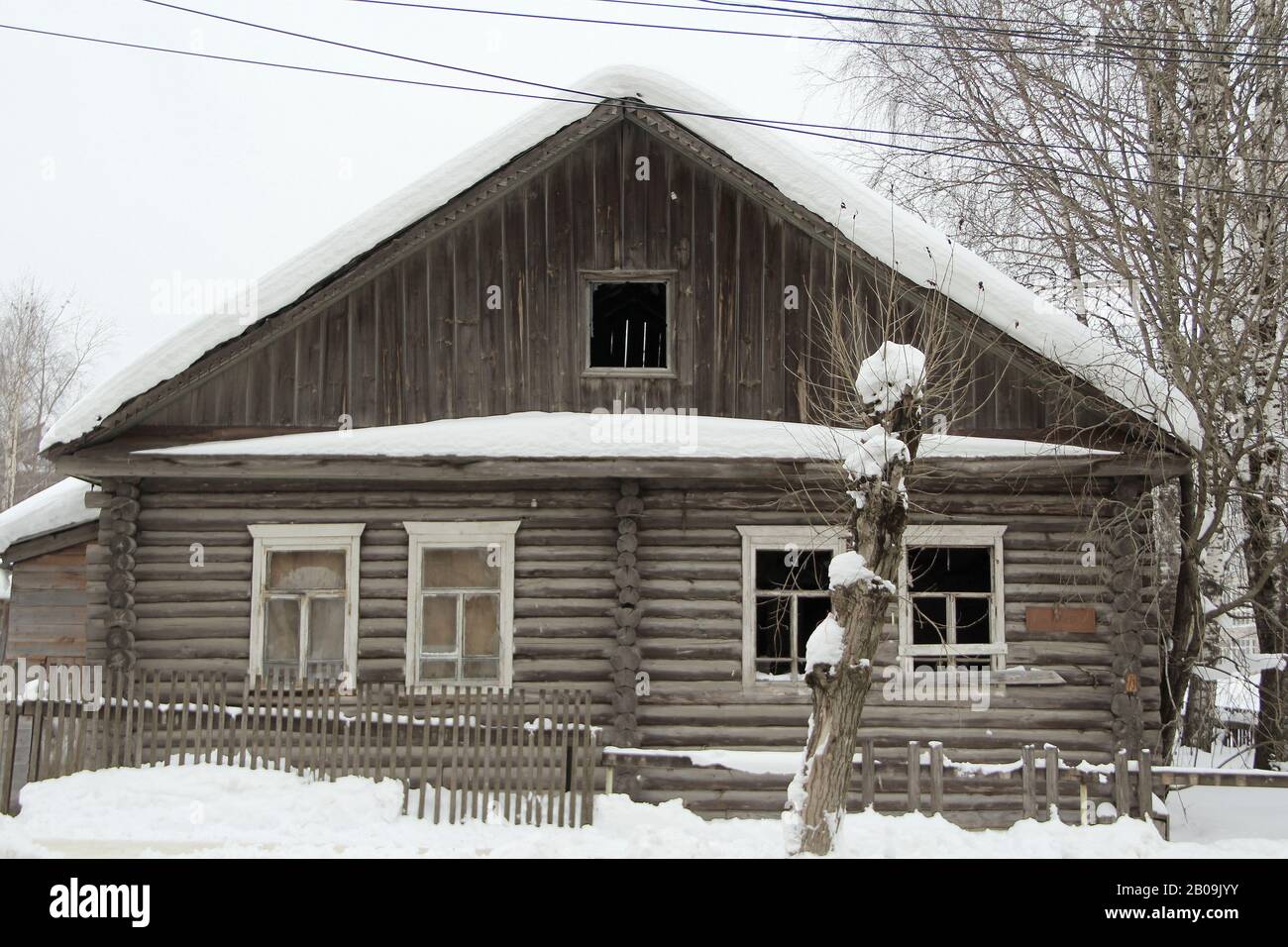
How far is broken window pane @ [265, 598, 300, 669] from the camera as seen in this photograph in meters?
11.2

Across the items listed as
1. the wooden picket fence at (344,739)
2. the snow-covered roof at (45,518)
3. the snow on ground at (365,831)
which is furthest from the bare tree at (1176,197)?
the snow-covered roof at (45,518)

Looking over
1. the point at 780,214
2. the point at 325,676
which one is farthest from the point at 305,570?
the point at 780,214

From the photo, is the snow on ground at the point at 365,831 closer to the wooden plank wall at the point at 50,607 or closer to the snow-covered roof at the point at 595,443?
the snow-covered roof at the point at 595,443

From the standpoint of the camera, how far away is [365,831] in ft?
30.0

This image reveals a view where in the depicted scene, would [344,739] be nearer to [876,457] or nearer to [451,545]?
[451,545]

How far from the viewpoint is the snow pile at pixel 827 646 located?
306 inches

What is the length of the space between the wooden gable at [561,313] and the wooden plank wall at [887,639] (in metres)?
0.92

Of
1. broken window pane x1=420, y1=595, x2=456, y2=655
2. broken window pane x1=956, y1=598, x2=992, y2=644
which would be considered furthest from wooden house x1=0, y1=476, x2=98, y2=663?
broken window pane x1=956, y1=598, x2=992, y2=644

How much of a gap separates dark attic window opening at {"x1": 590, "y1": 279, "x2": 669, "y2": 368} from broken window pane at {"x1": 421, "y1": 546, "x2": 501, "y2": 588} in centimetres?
294

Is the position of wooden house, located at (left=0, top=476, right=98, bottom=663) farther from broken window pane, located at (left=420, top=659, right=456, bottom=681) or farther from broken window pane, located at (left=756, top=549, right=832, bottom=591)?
broken window pane, located at (left=756, top=549, right=832, bottom=591)

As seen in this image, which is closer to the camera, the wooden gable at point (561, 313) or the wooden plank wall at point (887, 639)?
the wooden plank wall at point (887, 639)

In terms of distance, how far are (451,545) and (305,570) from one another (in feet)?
5.09
